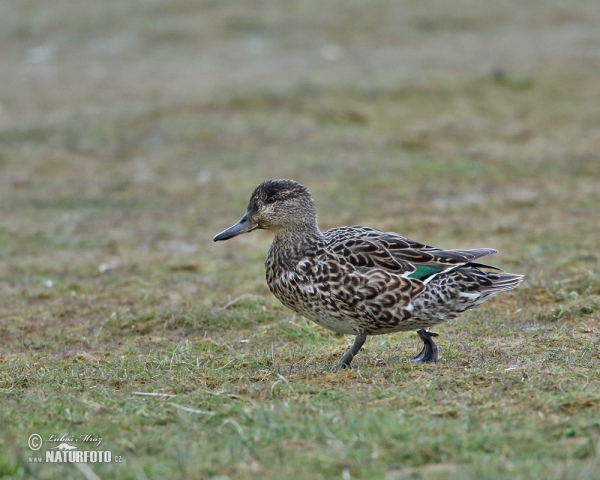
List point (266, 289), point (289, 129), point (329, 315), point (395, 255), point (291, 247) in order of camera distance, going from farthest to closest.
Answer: point (289, 129) < point (266, 289) < point (291, 247) < point (395, 255) < point (329, 315)

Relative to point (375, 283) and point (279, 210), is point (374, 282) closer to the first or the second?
point (375, 283)

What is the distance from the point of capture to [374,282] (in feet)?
21.3

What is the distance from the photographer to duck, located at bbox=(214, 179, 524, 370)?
649 centimetres

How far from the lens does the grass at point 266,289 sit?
4.94 meters

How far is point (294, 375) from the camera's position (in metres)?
6.29

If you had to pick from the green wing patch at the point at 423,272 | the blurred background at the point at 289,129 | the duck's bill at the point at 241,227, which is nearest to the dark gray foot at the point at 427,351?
the green wing patch at the point at 423,272

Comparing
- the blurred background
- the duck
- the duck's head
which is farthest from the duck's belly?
the blurred background

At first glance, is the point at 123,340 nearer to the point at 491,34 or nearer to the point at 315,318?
the point at 315,318

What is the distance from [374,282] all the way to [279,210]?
117 cm

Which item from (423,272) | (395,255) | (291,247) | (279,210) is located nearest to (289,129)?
(279,210)

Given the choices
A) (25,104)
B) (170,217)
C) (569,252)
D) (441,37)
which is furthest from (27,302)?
(441,37)

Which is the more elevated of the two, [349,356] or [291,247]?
[291,247]

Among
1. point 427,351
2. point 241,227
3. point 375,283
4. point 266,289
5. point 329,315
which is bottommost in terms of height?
point 266,289

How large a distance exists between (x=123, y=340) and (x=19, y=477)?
11.5 ft
